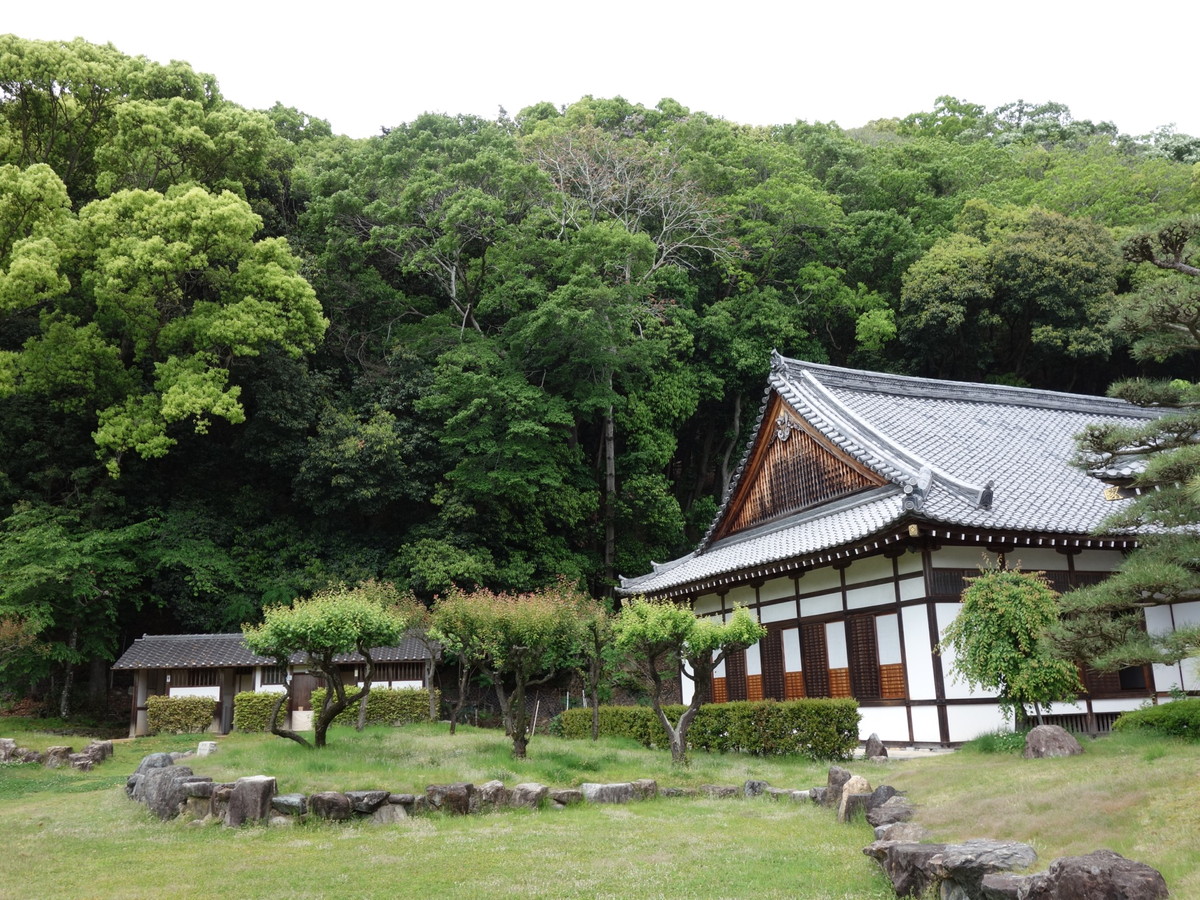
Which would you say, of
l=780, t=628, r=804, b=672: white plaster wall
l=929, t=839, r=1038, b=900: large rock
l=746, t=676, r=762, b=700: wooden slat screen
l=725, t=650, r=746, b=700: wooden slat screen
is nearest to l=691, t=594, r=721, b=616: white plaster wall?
l=725, t=650, r=746, b=700: wooden slat screen

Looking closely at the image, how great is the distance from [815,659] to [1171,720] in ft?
27.5

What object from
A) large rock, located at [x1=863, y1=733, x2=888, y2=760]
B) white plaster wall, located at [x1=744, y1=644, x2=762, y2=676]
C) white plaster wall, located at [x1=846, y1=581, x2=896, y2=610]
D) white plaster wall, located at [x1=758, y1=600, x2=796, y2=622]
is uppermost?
white plaster wall, located at [x1=846, y1=581, x2=896, y2=610]

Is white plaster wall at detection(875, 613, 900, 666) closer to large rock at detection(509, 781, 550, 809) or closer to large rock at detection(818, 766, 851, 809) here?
large rock at detection(818, 766, 851, 809)

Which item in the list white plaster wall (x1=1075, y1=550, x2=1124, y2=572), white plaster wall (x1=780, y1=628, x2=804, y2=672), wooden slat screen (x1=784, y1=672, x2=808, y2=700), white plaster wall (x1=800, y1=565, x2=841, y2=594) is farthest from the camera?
white plaster wall (x1=780, y1=628, x2=804, y2=672)

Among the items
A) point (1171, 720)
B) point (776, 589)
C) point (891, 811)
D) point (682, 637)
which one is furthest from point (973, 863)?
point (776, 589)

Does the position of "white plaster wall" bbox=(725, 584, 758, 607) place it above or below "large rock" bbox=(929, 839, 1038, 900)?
above

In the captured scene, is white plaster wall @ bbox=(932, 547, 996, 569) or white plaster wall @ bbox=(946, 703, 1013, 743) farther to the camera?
white plaster wall @ bbox=(932, 547, 996, 569)

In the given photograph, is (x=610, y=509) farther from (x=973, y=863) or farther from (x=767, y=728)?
(x=973, y=863)

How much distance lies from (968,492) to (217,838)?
43.4 feet

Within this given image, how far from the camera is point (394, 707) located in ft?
85.5

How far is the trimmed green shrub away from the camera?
25719mm

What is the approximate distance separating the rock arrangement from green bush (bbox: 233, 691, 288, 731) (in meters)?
5.56

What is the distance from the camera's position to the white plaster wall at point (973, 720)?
594 inches

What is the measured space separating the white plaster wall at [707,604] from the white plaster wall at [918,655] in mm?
6908
